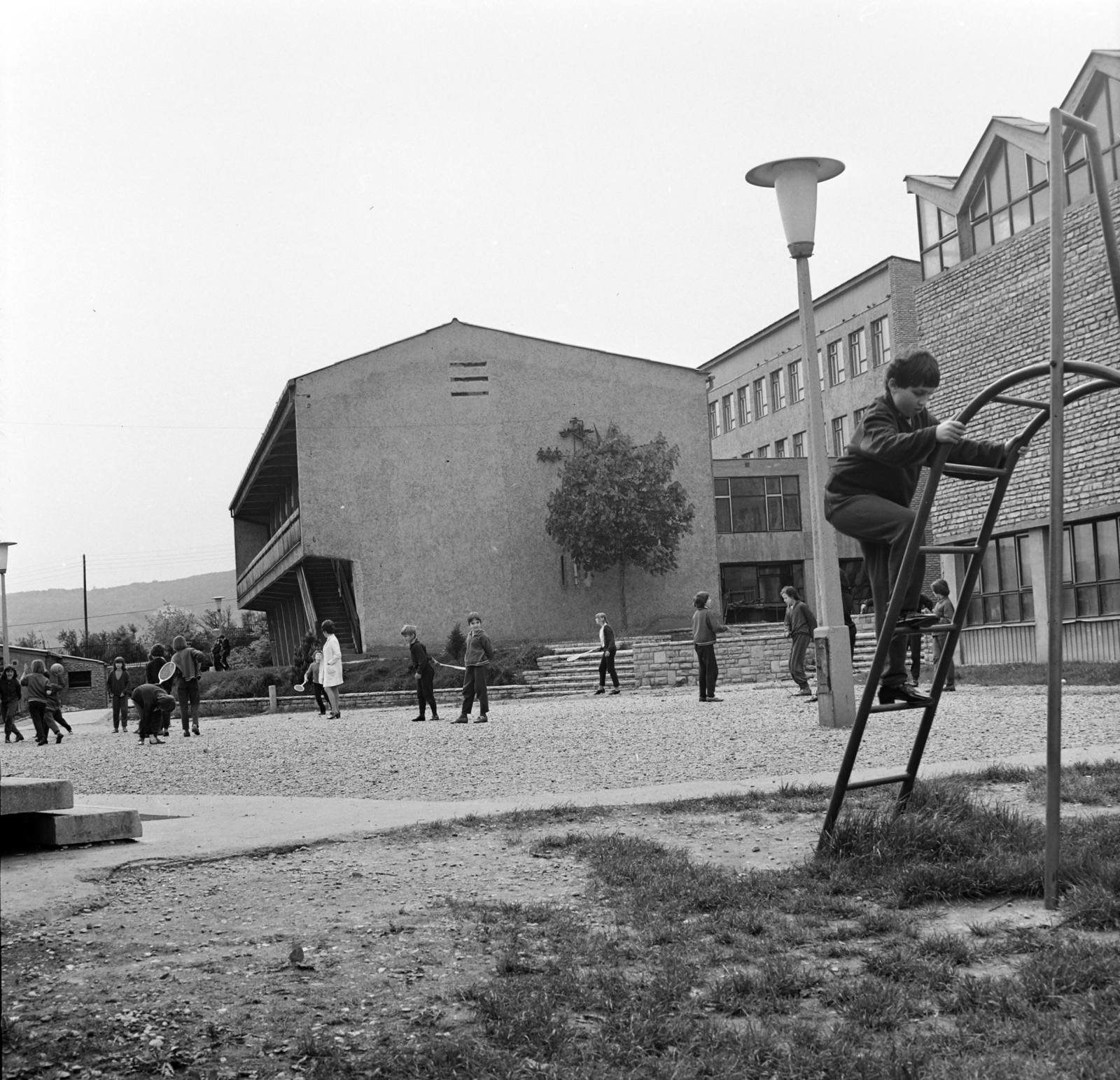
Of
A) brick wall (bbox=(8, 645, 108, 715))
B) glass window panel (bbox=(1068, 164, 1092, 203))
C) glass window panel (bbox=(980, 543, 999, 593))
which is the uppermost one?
glass window panel (bbox=(1068, 164, 1092, 203))

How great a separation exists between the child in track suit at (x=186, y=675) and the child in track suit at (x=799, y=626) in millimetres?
9570

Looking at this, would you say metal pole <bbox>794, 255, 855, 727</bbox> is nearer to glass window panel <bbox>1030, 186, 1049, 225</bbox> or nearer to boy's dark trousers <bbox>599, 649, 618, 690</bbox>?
boy's dark trousers <bbox>599, 649, 618, 690</bbox>

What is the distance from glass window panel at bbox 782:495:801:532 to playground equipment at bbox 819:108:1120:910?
48.4m

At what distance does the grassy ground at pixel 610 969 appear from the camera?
128 inches

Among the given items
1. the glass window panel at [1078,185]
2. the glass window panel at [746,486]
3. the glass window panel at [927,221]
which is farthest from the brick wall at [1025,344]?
the glass window panel at [746,486]

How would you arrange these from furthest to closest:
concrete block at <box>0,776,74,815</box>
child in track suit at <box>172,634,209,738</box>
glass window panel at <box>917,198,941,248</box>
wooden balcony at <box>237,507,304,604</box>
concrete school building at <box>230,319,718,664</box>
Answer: wooden balcony at <box>237,507,304,604</box>, concrete school building at <box>230,319,718,664</box>, glass window panel at <box>917,198,941,248</box>, child in track suit at <box>172,634,209,738</box>, concrete block at <box>0,776,74,815</box>

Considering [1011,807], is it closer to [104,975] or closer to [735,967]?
[735,967]

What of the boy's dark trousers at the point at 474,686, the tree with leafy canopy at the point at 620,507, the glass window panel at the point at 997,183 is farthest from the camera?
the tree with leafy canopy at the point at 620,507

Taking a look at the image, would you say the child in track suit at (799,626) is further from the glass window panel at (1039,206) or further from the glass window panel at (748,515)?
the glass window panel at (748,515)

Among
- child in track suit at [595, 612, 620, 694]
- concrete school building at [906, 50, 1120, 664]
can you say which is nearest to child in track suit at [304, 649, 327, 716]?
child in track suit at [595, 612, 620, 694]

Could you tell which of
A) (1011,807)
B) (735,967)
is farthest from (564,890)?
(1011,807)

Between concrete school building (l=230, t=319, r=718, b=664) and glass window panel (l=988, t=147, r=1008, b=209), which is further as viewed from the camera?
concrete school building (l=230, t=319, r=718, b=664)

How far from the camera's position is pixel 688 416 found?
166 feet

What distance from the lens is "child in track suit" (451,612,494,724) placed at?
1919 cm
